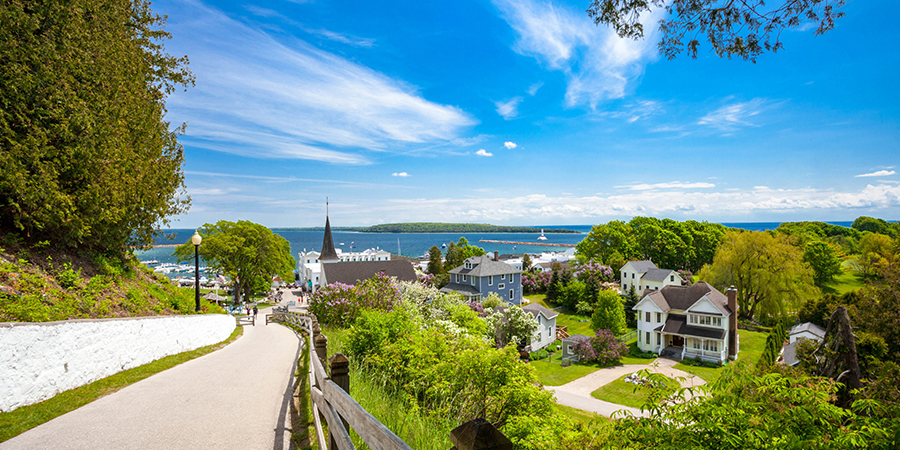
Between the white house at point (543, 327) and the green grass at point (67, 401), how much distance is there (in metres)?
27.4

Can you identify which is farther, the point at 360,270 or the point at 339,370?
the point at 360,270

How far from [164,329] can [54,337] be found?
14.6ft

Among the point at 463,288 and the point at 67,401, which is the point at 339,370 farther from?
the point at 463,288

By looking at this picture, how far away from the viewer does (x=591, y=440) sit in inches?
256

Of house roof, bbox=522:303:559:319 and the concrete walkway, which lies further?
house roof, bbox=522:303:559:319

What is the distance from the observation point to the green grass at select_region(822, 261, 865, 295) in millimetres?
48853

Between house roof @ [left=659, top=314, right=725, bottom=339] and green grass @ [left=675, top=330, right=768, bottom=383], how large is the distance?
6.92ft

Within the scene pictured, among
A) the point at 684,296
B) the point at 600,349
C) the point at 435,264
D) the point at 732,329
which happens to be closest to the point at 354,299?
the point at 600,349

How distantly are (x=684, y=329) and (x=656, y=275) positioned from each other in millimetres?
17108

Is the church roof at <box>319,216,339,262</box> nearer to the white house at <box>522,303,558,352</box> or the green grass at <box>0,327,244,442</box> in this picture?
the white house at <box>522,303,558,352</box>

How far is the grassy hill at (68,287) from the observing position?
7.56 meters

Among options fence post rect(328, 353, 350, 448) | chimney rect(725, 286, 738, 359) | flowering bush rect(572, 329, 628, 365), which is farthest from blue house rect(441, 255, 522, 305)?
fence post rect(328, 353, 350, 448)

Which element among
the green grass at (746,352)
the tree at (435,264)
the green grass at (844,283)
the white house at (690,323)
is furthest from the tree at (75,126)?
the green grass at (844,283)

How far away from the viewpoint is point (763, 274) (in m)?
36.2
